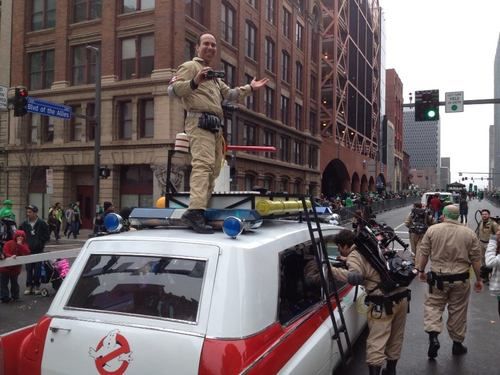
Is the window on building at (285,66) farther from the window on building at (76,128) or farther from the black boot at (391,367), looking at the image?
the black boot at (391,367)

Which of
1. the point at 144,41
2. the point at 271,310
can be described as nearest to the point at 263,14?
the point at 144,41

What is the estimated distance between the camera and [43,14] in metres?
28.6

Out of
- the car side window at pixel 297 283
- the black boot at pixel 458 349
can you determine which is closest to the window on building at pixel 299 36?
the black boot at pixel 458 349

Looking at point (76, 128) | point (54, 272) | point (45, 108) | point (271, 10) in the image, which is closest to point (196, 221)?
point (54, 272)

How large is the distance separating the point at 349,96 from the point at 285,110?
18466 millimetres

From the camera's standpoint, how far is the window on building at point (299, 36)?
132 ft

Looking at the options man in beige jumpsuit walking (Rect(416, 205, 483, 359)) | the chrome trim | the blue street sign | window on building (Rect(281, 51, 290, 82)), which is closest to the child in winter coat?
man in beige jumpsuit walking (Rect(416, 205, 483, 359))

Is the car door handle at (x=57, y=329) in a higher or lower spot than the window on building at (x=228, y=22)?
lower

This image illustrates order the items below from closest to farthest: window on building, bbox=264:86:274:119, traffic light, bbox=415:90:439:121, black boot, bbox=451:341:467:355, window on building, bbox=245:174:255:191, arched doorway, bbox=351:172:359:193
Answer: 1. black boot, bbox=451:341:467:355
2. traffic light, bbox=415:90:439:121
3. window on building, bbox=245:174:255:191
4. window on building, bbox=264:86:274:119
5. arched doorway, bbox=351:172:359:193

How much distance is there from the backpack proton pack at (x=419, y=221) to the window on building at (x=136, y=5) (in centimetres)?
1876

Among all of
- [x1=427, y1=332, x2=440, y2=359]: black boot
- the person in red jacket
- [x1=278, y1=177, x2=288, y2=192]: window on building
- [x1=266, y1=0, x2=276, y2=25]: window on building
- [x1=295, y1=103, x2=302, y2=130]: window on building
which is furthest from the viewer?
[x1=295, y1=103, x2=302, y2=130]: window on building

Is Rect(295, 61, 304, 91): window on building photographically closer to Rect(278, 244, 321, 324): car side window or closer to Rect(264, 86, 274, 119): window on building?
Rect(264, 86, 274, 119): window on building

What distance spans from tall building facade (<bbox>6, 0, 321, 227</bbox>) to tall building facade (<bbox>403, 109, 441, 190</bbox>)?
14388 centimetres

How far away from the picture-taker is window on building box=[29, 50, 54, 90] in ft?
93.4
